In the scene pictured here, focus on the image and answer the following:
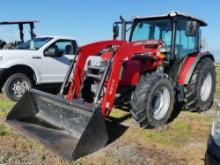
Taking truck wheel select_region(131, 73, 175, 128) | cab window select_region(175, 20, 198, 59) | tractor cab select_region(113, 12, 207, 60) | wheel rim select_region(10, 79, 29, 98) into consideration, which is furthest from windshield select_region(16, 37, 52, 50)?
truck wheel select_region(131, 73, 175, 128)

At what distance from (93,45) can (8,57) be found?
3623 millimetres

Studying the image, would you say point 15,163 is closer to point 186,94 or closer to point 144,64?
point 144,64

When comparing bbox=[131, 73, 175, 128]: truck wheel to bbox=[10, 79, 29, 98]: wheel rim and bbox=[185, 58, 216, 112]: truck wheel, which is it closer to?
bbox=[185, 58, 216, 112]: truck wheel

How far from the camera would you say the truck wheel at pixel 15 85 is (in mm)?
9805

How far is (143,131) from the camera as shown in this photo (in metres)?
6.81

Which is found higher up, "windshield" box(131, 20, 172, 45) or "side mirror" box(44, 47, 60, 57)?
"windshield" box(131, 20, 172, 45)

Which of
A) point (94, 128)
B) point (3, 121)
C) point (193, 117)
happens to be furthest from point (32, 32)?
point (94, 128)

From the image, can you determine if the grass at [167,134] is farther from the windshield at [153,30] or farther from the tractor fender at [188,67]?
the windshield at [153,30]

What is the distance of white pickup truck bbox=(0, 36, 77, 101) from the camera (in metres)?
9.84

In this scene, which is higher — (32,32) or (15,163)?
(32,32)

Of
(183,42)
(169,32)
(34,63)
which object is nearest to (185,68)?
(183,42)

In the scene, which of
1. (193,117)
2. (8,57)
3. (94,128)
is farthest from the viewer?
(8,57)

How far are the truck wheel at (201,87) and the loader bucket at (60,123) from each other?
3227 mm

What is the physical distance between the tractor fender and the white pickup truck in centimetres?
384
